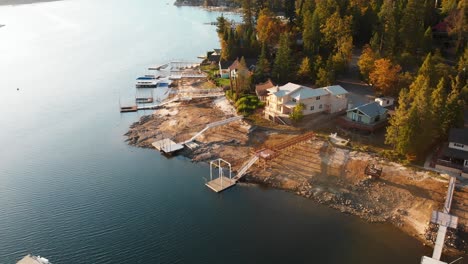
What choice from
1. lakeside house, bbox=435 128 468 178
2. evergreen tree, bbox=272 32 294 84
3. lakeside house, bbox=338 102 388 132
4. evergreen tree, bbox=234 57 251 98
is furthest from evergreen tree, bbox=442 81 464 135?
evergreen tree, bbox=234 57 251 98

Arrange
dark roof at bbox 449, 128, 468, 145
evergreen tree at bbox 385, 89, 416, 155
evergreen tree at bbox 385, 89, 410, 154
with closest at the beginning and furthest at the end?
dark roof at bbox 449, 128, 468, 145, evergreen tree at bbox 385, 89, 416, 155, evergreen tree at bbox 385, 89, 410, 154

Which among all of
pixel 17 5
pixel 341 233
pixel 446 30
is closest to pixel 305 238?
pixel 341 233

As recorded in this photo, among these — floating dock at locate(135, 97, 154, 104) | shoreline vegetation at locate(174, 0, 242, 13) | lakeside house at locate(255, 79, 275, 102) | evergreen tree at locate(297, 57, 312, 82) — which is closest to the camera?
lakeside house at locate(255, 79, 275, 102)

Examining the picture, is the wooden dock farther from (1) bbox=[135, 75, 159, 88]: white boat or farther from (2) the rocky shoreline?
(1) bbox=[135, 75, 159, 88]: white boat

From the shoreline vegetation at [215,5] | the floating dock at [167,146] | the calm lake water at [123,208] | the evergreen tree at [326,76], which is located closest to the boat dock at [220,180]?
the calm lake water at [123,208]

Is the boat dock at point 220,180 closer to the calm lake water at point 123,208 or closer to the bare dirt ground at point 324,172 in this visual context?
the calm lake water at point 123,208

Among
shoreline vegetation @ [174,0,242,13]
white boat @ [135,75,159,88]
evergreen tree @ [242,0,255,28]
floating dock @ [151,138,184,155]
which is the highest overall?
shoreline vegetation @ [174,0,242,13]

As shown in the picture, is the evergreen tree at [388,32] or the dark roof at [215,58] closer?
the evergreen tree at [388,32]

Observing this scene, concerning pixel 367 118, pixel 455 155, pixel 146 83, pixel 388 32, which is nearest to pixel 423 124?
pixel 455 155
